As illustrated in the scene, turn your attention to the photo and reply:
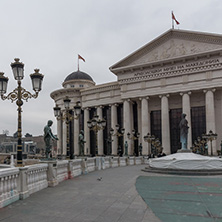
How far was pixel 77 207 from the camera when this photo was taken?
7.45m

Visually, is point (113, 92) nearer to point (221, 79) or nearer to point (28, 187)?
point (221, 79)

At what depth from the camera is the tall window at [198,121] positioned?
43750 millimetres

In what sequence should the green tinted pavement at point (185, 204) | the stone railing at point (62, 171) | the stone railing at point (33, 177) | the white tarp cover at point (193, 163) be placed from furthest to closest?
the white tarp cover at point (193, 163) → the stone railing at point (62, 171) → the stone railing at point (33, 177) → the green tinted pavement at point (185, 204)

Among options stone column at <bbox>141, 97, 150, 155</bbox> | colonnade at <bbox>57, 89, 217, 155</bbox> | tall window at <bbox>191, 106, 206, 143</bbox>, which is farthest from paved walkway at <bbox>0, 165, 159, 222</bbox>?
tall window at <bbox>191, 106, 206, 143</bbox>

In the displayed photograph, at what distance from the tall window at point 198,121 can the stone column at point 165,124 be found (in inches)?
183

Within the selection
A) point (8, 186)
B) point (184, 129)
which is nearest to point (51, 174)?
point (8, 186)

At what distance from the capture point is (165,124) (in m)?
44.2

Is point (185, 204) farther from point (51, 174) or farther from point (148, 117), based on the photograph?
point (148, 117)

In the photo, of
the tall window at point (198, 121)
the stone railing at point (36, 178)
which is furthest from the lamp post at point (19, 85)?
the tall window at point (198, 121)

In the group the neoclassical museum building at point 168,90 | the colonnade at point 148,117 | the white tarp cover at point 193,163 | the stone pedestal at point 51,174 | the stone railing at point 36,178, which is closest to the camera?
the stone railing at point 36,178

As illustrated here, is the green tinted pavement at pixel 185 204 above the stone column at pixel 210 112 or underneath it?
underneath

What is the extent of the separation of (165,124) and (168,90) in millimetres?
6141

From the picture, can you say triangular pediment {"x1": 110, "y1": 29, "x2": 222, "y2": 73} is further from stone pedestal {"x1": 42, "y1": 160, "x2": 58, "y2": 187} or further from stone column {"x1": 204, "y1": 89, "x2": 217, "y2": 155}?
stone pedestal {"x1": 42, "y1": 160, "x2": 58, "y2": 187}

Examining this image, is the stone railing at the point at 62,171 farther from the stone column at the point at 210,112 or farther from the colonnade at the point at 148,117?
the stone column at the point at 210,112
